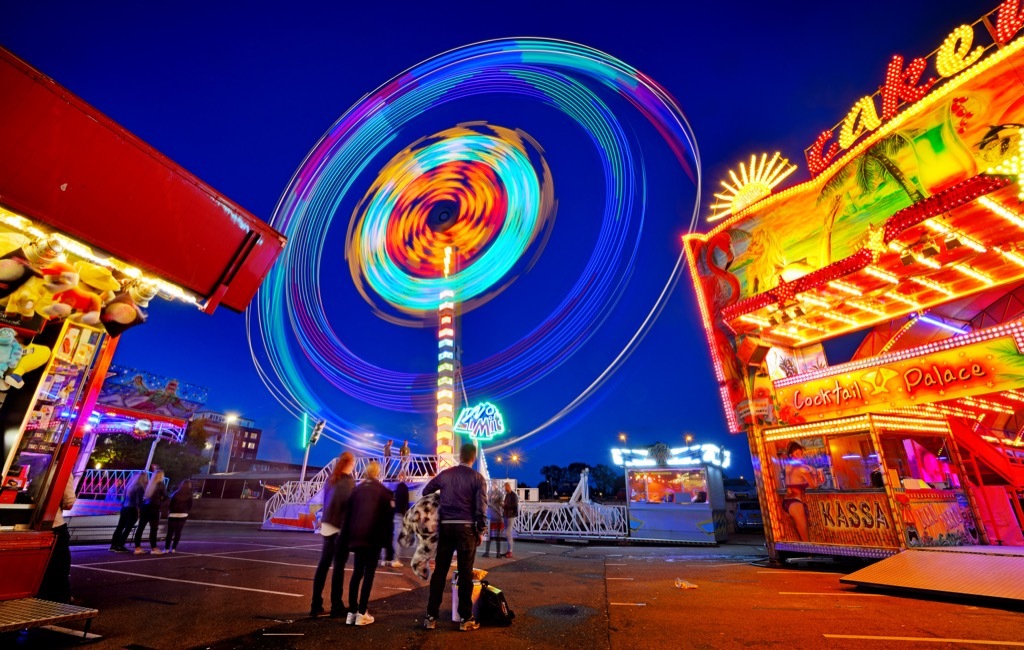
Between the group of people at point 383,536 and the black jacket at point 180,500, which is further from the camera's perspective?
the black jacket at point 180,500

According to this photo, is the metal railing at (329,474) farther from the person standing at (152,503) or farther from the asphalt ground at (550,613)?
the asphalt ground at (550,613)

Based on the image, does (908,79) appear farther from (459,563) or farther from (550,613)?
(459,563)

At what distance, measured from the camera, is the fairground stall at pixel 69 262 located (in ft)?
13.2

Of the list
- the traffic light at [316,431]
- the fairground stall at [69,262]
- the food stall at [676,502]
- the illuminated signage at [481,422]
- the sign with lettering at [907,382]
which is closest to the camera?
the fairground stall at [69,262]

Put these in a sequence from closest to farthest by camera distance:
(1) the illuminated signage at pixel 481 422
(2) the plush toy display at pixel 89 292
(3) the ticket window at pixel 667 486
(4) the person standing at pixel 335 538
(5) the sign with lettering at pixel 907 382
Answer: (4) the person standing at pixel 335 538 < (2) the plush toy display at pixel 89 292 < (5) the sign with lettering at pixel 907 382 < (3) the ticket window at pixel 667 486 < (1) the illuminated signage at pixel 481 422

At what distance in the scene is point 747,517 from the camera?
26797 millimetres

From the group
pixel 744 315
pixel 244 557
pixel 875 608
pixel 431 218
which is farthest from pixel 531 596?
pixel 431 218

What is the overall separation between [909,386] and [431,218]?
89.7ft

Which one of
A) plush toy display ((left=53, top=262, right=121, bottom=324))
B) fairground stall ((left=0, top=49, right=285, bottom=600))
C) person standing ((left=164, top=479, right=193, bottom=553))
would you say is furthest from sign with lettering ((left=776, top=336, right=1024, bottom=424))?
person standing ((left=164, top=479, right=193, bottom=553))

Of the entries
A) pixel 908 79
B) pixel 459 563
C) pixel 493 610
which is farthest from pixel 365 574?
pixel 908 79

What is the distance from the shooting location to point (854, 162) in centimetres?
961

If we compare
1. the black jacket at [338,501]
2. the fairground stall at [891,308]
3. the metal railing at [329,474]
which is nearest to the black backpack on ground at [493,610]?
the black jacket at [338,501]

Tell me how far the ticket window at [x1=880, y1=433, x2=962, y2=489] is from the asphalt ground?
16.9 ft

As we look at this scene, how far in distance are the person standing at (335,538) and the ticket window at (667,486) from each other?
→ 18.7 metres
